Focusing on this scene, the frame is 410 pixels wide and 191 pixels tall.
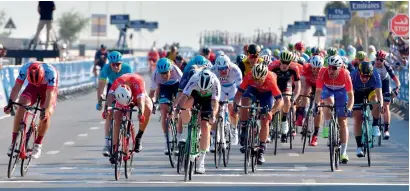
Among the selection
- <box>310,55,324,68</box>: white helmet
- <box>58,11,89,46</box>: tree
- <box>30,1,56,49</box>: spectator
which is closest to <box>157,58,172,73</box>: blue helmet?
<box>310,55,324,68</box>: white helmet

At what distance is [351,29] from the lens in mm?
104438

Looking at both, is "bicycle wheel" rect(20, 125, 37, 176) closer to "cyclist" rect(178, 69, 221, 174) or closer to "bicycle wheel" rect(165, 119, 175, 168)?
"cyclist" rect(178, 69, 221, 174)

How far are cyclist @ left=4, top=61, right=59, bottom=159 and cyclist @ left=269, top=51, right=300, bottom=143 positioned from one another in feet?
18.1

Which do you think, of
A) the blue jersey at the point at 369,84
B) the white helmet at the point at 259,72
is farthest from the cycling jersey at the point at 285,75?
the white helmet at the point at 259,72

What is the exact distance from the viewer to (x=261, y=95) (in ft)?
64.3

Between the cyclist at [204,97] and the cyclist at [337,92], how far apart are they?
7.16 ft

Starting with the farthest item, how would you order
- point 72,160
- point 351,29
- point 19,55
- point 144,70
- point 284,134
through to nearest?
point 351,29 → point 144,70 → point 19,55 → point 284,134 → point 72,160

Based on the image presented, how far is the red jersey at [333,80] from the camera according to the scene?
19.5 metres

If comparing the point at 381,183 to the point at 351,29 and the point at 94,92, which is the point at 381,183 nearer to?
the point at 94,92

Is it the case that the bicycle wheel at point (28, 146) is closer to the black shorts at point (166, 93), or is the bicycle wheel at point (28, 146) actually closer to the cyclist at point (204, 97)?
the cyclist at point (204, 97)

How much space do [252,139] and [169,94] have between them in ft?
7.81

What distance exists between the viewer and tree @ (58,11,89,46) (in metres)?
129

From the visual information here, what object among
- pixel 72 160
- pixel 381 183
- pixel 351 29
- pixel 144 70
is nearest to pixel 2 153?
pixel 72 160

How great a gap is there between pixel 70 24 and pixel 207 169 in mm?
111945
